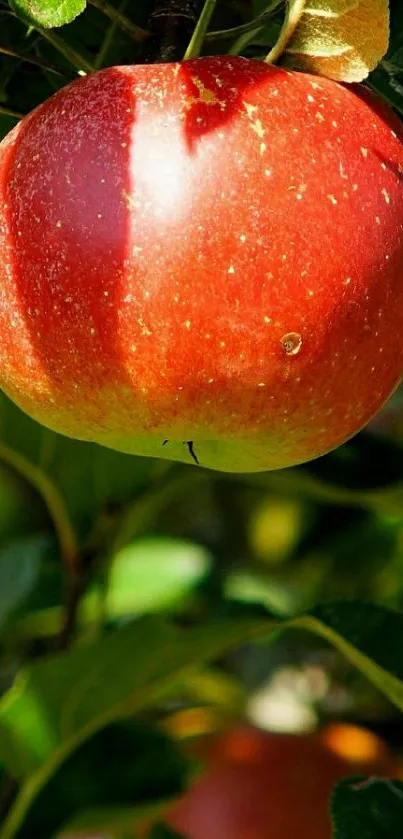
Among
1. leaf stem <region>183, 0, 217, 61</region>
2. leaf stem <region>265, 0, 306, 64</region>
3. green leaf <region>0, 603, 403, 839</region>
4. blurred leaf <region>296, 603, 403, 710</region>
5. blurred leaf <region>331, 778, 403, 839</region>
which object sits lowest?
green leaf <region>0, 603, 403, 839</region>

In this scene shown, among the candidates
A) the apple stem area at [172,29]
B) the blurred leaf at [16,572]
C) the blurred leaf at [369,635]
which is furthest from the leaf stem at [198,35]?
the blurred leaf at [16,572]

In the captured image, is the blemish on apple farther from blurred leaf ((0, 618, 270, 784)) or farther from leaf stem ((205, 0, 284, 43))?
blurred leaf ((0, 618, 270, 784))

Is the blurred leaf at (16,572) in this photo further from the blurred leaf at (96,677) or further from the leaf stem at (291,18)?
the leaf stem at (291,18)

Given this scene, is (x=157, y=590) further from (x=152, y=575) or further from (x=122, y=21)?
(x=122, y=21)

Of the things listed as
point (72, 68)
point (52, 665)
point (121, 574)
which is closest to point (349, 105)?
point (72, 68)

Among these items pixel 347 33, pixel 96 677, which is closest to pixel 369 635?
pixel 96 677

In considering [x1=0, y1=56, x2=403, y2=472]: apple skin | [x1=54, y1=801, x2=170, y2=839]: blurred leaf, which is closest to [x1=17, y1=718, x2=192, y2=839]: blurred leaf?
[x1=54, y1=801, x2=170, y2=839]: blurred leaf
